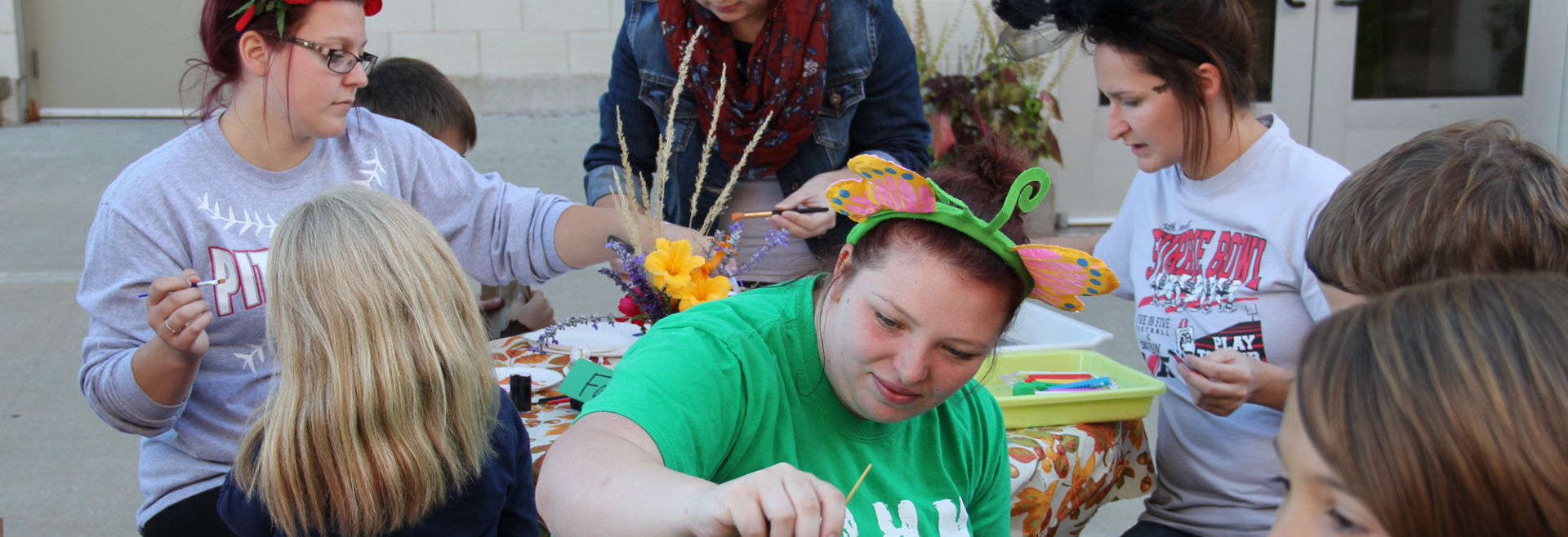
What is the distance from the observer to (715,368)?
1286mm

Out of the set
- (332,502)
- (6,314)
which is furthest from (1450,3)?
(6,314)

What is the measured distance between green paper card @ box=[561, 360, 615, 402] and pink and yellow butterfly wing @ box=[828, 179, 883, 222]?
30.6 inches

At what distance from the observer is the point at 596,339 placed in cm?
251

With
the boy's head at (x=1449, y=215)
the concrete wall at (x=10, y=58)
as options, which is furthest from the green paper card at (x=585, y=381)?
the concrete wall at (x=10, y=58)

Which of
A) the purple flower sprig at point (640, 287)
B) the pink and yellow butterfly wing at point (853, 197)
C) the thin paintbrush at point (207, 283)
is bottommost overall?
the purple flower sprig at point (640, 287)

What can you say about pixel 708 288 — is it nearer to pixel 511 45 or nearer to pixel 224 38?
pixel 224 38

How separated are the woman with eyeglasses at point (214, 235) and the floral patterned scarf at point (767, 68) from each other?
2.52 feet

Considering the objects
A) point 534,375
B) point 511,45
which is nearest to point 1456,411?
point 534,375

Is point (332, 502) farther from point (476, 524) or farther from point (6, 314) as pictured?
point (6, 314)

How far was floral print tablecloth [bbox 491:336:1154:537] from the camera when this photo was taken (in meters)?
1.93

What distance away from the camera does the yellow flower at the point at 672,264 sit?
6.95 feet

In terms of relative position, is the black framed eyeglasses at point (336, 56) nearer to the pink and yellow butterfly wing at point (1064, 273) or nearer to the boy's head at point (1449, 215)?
the pink and yellow butterfly wing at point (1064, 273)

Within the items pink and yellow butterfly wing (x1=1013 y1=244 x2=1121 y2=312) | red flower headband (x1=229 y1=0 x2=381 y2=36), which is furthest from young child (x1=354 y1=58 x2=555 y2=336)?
pink and yellow butterfly wing (x1=1013 y1=244 x2=1121 y2=312)

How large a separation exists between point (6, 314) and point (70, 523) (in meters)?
2.01
